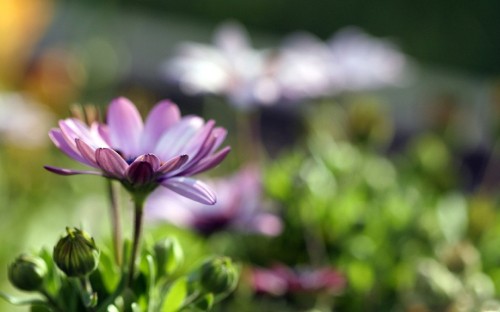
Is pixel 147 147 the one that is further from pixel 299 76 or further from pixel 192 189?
pixel 299 76

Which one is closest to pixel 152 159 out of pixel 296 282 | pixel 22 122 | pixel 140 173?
pixel 140 173

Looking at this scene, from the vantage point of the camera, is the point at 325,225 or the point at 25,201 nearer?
the point at 325,225

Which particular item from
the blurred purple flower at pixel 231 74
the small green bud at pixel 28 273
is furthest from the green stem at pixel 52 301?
the blurred purple flower at pixel 231 74

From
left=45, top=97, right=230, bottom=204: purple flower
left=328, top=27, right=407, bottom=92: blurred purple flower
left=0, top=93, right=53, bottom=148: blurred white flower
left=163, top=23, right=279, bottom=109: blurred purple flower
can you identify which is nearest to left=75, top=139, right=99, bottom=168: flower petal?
left=45, top=97, right=230, bottom=204: purple flower

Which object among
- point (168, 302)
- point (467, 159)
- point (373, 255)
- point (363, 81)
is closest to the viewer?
point (168, 302)

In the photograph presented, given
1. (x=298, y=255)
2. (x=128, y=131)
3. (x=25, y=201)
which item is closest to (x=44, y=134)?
(x=25, y=201)

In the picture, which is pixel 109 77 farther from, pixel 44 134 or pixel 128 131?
pixel 128 131
